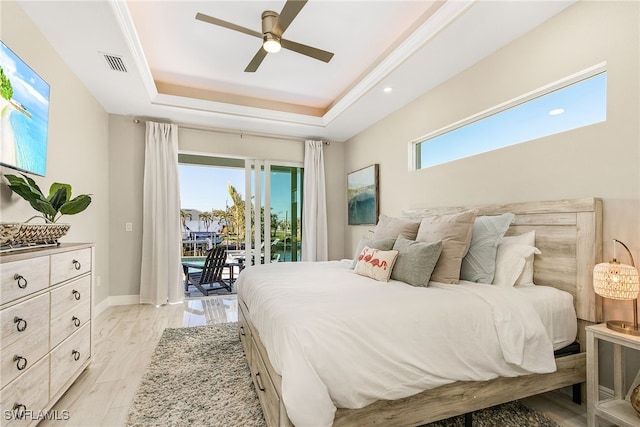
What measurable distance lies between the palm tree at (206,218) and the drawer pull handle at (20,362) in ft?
23.4

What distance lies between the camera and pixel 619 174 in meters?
1.79

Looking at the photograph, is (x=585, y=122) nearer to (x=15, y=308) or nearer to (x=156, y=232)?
(x=15, y=308)

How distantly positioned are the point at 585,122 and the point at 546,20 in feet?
2.76

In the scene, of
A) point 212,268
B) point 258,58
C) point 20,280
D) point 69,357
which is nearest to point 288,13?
point 258,58

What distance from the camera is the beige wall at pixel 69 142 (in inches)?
81.6

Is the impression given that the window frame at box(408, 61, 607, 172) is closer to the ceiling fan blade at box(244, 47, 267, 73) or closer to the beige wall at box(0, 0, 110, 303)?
the ceiling fan blade at box(244, 47, 267, 73)

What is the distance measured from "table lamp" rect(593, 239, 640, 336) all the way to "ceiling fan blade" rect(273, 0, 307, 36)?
2449mm

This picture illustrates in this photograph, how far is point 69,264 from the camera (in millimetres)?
1878

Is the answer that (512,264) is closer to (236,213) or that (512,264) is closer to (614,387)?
(614,387)

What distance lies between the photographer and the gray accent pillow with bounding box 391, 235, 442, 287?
6.63 ft

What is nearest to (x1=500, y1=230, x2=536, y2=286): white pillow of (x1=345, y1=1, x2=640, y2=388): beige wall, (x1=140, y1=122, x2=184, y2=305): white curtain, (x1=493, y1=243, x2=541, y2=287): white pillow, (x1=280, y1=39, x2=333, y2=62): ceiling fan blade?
(x1=493, y1=243, x2=541, y2=287): white pillow

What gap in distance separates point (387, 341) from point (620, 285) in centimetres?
129

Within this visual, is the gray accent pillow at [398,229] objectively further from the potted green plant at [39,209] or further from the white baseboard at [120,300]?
the white baseboard at [120,300]

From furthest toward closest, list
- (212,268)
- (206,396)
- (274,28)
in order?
(212,268), (274,28), (206,396)
